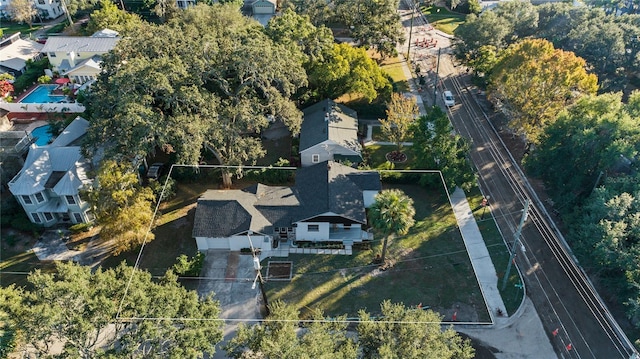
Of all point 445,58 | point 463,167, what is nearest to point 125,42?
point 463,167

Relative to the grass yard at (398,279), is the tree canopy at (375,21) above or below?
above

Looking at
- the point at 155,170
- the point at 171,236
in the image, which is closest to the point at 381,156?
the point at 171,236

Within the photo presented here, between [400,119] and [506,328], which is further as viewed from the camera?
[400,119]

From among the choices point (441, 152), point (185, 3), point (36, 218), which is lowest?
point (36, 218)

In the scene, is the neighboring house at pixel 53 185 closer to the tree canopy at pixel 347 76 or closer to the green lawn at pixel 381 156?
the tree canopy at pixel 347 76

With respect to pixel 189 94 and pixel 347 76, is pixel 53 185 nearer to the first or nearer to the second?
pixel 189 94

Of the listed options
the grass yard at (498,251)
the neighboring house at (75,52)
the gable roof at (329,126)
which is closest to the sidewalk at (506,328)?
the grass yard at (498,251)
